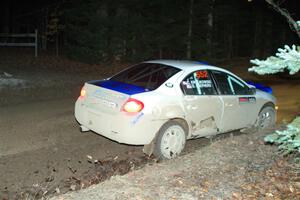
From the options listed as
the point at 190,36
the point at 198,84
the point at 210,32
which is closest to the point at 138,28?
the point at 190,36

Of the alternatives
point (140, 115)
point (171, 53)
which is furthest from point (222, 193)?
point (171, 53)

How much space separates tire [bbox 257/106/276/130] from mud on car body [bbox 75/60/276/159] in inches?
24.2

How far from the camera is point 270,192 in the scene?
538 cm

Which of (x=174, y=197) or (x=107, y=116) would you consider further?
(x=107, y=116)

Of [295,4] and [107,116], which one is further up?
[295,4]

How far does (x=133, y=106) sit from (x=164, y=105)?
565 millimetres

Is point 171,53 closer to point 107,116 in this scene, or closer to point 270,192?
point 107,116

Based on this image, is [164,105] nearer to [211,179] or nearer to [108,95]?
[108,95]

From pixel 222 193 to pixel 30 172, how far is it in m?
3.06

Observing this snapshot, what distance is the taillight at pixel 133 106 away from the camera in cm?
706

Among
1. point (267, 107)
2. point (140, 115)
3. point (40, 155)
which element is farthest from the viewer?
point (267, 107)

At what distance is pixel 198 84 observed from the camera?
26.1ft

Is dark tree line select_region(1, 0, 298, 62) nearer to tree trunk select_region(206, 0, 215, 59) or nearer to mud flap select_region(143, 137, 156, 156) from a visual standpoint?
tree trunk select_region(206, 0, 215, 59)

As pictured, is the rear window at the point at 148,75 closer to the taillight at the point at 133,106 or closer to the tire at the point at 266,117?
the taillight at the point at 133,106
